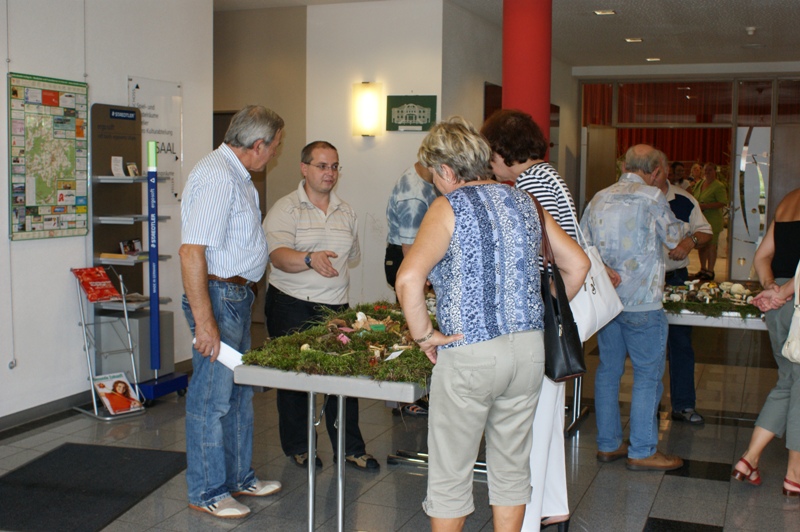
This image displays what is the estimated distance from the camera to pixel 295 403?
4.45m

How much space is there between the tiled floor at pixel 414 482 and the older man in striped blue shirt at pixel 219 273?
256 mm

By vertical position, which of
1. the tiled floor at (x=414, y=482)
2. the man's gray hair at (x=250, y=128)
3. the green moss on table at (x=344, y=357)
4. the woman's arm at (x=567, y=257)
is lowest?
the tiled floor at (x=414, y=482)

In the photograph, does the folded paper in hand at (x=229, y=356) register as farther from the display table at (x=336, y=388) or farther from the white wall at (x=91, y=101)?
the white wall at (x=91, y=101)

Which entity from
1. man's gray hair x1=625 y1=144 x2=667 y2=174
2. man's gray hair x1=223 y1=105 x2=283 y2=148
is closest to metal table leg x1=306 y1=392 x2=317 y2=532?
man's gray hair x1=223 y1=105 x2=283 y2=148

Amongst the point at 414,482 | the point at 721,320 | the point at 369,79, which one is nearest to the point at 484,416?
the point at 414,482

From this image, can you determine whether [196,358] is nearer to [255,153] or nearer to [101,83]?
[255,153]

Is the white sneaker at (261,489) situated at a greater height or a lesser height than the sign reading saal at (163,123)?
lesser

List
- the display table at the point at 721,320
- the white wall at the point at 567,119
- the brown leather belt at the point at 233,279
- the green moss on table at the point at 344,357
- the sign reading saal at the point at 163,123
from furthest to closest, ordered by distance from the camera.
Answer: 1. the white wall at the point at 567,119
2. the sign reading saal at the point at 163,123
3. the display table at the point at 721,320
4. the brown leather belt at the point at 233,279
5. the green moss on table at the point at 344,357

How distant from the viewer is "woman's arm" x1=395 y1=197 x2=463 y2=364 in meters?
2.54

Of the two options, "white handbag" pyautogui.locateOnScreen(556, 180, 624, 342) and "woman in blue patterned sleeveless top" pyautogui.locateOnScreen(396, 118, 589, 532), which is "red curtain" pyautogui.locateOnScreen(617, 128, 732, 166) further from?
"woman in blue patterned sleeveless top" pyautogui.locateOnScreen(396, 118, 589, 532)

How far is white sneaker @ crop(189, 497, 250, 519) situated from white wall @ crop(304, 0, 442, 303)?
4124 millimetres

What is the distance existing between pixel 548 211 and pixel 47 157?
3.29 m

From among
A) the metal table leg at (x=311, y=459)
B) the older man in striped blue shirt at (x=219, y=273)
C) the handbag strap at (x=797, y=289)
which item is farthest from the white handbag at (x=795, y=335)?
the older man in striped blue shirt at (x=219, y=273)

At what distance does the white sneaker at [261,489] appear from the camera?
4.01 m
